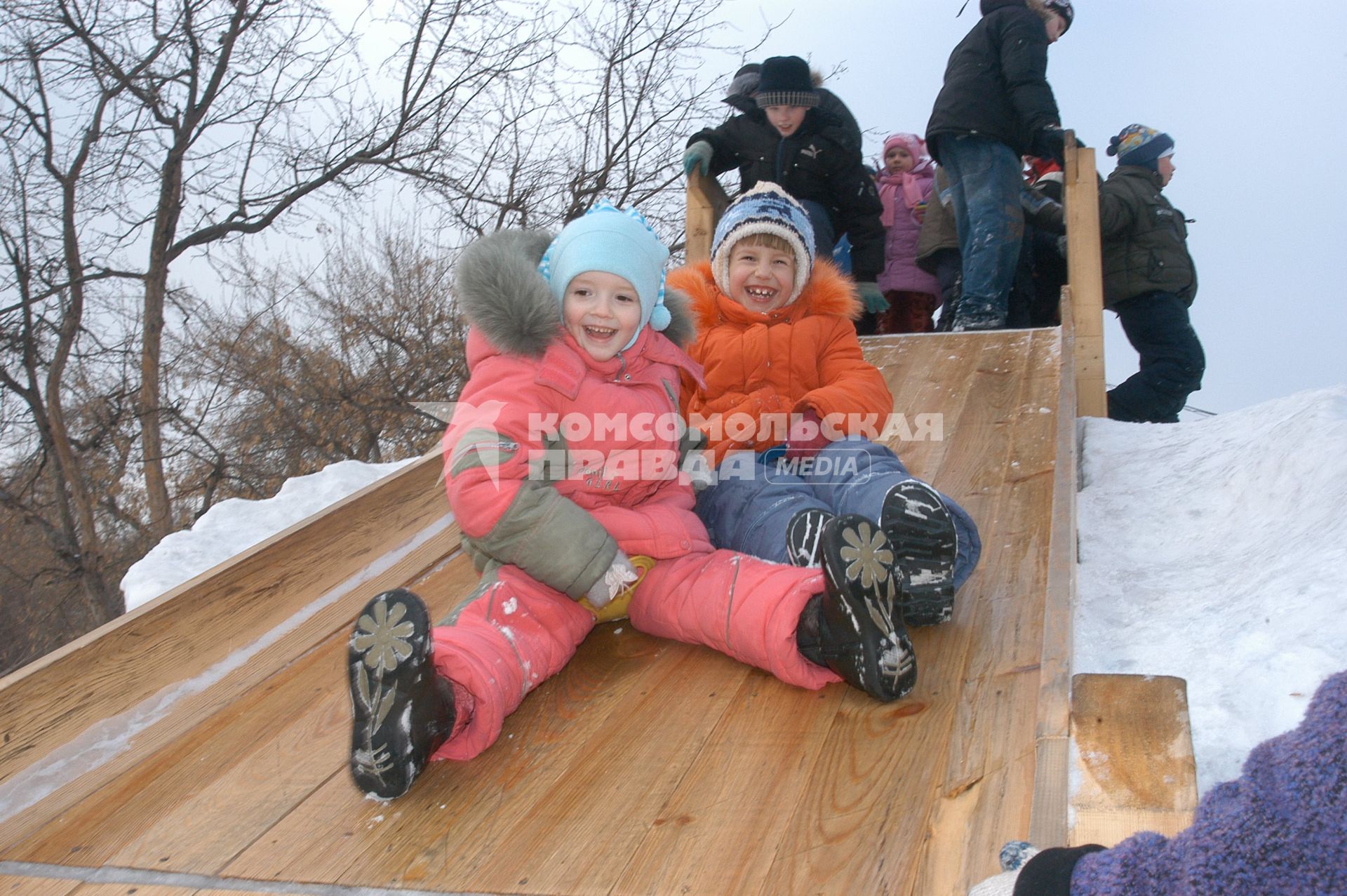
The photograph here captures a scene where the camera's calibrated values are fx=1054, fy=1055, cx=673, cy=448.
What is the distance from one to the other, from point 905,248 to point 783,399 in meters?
3.06

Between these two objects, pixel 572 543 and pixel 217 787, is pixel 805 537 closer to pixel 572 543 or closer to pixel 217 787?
pixel 572 543

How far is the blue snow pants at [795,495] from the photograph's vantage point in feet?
7.22

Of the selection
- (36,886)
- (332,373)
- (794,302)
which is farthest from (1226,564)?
(332,373)

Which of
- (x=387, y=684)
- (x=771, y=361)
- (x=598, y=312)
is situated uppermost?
(x=598, y=312)

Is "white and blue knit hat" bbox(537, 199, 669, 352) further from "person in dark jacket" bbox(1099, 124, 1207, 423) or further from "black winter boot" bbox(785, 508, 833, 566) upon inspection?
"person in dark jacket" bbox(1099, 124, 1207, 423)

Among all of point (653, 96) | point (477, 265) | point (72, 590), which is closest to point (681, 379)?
point (477, 265)

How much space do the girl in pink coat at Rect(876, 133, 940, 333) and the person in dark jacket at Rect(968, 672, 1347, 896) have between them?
15.9 ft

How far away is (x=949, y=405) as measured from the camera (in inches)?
141

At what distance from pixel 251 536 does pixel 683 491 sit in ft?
8.03

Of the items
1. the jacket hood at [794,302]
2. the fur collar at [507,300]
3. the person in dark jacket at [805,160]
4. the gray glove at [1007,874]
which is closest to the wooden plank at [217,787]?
the fur collar at [507,300]

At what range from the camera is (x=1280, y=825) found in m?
0.71

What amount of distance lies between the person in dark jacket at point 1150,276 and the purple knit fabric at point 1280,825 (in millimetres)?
4679

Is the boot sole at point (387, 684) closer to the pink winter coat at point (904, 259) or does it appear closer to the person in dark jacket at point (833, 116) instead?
the person in dark jacket at point (833, 116)

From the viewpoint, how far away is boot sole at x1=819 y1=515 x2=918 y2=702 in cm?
177
